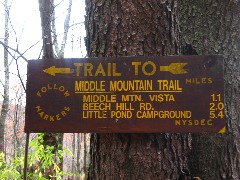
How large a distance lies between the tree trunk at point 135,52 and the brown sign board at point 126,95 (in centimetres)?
13

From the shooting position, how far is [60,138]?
20.1 feet

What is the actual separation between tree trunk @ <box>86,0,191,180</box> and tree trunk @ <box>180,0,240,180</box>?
801mm

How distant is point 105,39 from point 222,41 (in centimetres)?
145

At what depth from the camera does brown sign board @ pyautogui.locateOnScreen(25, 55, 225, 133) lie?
201 centimetres

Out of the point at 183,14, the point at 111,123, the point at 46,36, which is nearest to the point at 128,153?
the point at 111,123

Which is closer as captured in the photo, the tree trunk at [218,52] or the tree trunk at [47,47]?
the tree trunk at [218,52]

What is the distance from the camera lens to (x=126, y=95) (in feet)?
6.68

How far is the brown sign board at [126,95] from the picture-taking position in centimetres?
201

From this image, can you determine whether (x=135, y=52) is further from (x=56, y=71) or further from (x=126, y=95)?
(x=56, y=71)

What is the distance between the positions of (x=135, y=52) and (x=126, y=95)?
0.30 metres

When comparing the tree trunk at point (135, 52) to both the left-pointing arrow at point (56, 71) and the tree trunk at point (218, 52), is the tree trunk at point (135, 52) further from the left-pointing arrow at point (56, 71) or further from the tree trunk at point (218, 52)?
the tree trunk at point (218, 52)

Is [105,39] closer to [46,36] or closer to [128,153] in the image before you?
[128,153]

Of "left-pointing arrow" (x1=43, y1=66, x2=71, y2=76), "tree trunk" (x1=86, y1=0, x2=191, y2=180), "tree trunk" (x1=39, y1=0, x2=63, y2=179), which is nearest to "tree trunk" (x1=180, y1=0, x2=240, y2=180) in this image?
"tree trunk" (x1=86, y1=0, x2=191, y2=180)

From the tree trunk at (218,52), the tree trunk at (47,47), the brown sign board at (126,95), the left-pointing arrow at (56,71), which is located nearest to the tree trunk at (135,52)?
the brown sign board at (126,95)
